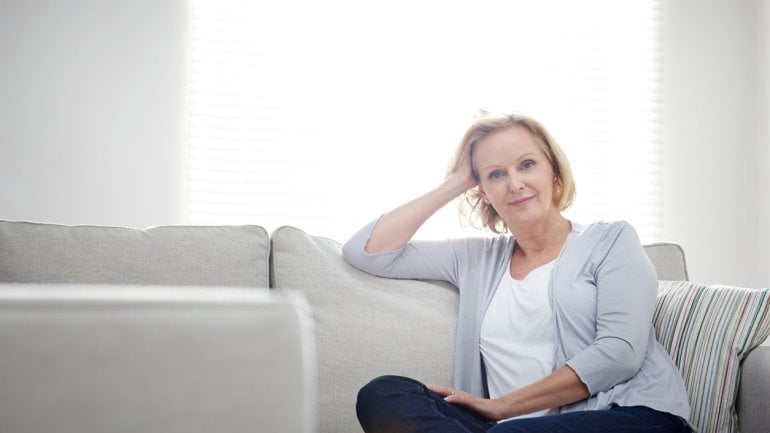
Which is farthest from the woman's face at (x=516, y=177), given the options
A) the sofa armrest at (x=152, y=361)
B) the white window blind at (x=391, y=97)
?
the sofa armrest at (x=152, y=361)

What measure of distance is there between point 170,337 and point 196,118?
271 centimetres

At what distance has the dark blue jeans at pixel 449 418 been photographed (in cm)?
152

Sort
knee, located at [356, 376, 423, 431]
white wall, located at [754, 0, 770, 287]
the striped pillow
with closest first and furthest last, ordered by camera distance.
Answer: knee, located at [356, 376, 423, 431] → the striped pillow → white wall, located at [754, 0, 770, 287]

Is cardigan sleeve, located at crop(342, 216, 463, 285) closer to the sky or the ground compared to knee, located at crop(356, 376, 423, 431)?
closer to the sky

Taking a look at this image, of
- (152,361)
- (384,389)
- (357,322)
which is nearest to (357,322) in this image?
(357,322)

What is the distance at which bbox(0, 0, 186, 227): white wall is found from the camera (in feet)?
10.1

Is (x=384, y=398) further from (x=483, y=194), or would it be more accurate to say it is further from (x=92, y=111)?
(x=92, y=111)

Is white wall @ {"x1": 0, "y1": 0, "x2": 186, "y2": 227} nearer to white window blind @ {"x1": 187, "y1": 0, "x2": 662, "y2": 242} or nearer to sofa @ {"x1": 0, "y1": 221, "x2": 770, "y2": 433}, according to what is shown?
white window blind @ {"x1": 187, "y1": 0, "x2": 662, "y2": 242}

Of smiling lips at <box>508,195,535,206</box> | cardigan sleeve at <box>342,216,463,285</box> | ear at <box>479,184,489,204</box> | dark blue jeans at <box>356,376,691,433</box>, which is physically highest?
smiling lips at <box>508,195,535,206</box>

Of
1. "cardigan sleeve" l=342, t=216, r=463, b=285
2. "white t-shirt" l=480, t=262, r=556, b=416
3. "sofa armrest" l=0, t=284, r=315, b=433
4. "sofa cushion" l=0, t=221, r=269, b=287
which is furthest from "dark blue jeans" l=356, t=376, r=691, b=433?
"sofa armrest" l=0, t=284, r=315, b=433

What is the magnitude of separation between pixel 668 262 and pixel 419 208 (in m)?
0.66

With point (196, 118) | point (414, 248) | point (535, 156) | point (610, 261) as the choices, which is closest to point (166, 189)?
point (196, 118)

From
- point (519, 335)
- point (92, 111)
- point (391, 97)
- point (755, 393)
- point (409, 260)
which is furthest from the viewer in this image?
point (391, 97)

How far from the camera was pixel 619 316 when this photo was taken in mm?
1704
